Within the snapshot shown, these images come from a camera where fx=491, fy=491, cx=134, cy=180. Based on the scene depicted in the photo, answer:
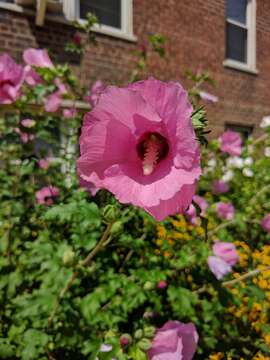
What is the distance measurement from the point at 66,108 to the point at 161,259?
1.61 metres

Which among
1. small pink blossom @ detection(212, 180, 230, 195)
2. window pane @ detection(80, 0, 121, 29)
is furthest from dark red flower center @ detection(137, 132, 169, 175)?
window pane @ detection(80, 0, 121, 29)

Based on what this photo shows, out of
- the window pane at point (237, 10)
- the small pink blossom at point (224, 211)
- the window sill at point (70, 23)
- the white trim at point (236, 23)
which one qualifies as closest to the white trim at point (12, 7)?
the window sill at point (70, 23)

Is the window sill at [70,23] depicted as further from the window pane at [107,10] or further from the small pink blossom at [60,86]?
the small pink blossom at [60,86]

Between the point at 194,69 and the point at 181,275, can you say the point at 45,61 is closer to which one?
the point at 181,275

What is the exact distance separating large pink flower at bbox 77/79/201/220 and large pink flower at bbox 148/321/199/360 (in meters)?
0.54

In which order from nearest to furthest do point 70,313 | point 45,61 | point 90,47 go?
point 70,313 → point 45,61 → point 90,47

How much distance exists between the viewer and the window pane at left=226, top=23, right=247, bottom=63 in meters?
8.85

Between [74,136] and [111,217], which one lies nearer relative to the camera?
[111,217]

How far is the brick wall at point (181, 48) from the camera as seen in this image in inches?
217

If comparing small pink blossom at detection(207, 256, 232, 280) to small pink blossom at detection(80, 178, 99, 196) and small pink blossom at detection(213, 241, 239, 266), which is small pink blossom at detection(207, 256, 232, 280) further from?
small pink blossom at detection(80, 178, 99, 196)

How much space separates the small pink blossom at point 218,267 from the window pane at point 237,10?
7.52 meters

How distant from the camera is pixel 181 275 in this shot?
2.33 meters

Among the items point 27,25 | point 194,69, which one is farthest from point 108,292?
point 194,69

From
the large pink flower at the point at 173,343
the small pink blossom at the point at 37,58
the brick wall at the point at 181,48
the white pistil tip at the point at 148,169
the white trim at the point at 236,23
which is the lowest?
the large pink flower at the point at 173,343
